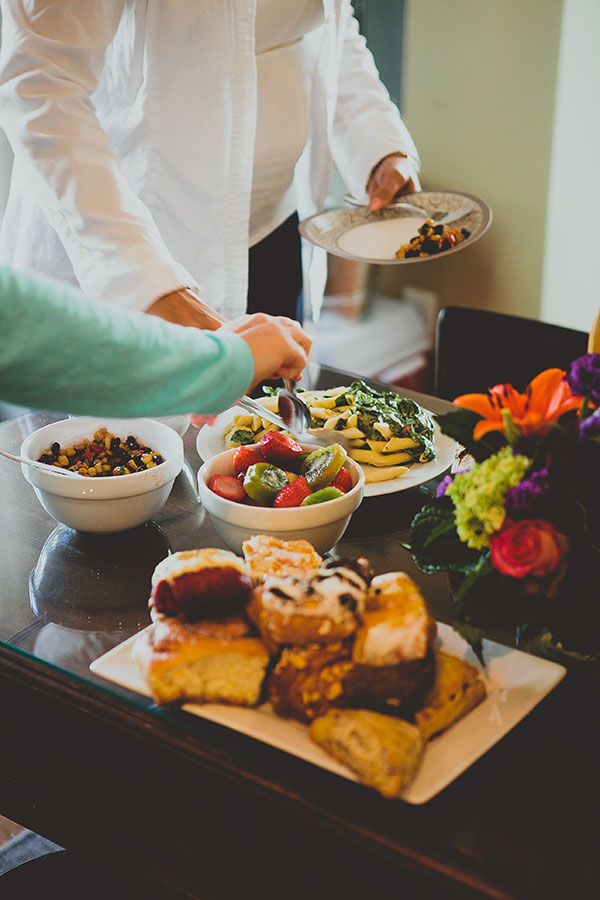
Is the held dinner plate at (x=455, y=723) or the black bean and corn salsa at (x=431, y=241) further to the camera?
the black bean and corn salsa at (x=431, y=241)

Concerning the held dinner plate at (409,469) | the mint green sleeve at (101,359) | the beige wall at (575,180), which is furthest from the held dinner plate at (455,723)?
the beige wall at (575,180)

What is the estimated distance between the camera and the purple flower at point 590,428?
2.53 feet

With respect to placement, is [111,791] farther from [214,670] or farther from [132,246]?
[132,246]

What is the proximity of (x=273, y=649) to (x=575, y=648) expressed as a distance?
304mm

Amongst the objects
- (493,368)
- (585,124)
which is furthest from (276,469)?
(585,124)

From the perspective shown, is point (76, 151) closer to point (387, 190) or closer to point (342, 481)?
point (342, 481)

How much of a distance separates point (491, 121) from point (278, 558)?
293 centimetres

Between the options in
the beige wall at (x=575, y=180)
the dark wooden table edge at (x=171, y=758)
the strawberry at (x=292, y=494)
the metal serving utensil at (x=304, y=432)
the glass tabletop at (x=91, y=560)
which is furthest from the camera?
the beige wall at (x=575, y=180)

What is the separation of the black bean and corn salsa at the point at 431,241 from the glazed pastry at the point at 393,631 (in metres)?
1.15

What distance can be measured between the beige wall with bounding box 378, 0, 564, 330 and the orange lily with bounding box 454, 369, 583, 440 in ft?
8.99

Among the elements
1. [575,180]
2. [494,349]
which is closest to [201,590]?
[494,349]

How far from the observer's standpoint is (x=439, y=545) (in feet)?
2.93

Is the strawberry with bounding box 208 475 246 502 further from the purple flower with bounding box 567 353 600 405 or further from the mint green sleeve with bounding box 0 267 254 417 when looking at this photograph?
the purple flower with bounding box 567 353 600 405

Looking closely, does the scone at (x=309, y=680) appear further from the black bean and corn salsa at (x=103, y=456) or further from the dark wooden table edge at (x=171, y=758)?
the black bean and corn salsa at (x=103, y=456)
